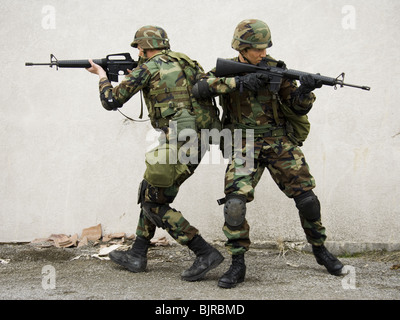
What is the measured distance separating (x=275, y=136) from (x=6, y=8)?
121 inches

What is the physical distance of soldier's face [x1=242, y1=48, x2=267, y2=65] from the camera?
14.1ft

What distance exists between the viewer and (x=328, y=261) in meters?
4.45

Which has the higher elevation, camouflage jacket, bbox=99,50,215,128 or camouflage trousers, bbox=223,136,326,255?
camouflage jacket, bbox=99,50,215,128

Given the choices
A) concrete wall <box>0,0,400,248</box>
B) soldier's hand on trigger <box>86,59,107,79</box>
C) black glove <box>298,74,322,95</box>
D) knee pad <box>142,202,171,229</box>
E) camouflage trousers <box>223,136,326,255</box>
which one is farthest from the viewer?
concrete wall <box>0,0,400,248</box>

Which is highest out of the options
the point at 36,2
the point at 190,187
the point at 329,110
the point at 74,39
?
the point at 36,2

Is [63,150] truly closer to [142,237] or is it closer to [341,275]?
[142,237]

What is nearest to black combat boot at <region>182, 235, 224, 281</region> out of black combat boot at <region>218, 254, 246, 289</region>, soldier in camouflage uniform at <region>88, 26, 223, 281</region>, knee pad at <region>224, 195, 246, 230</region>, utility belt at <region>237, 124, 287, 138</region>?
soldier in camouflage uniform at <region>88, 26, 223, 281</region>

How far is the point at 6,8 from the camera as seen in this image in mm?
5688

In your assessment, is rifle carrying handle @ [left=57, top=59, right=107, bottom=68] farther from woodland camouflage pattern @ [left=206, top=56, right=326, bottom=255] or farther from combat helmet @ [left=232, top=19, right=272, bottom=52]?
combat helmet @ [left=232, top=19, right=272, bottom=52]

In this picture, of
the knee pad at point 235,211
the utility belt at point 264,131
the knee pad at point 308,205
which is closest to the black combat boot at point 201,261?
the knee pad at point 235,211

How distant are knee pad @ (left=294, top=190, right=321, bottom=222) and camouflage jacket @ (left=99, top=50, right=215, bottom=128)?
0.91 meters

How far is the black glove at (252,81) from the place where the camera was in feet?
13.6

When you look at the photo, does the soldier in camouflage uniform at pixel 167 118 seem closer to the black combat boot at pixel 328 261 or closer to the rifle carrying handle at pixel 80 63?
the rifle carrying handle at pixel 80 63
